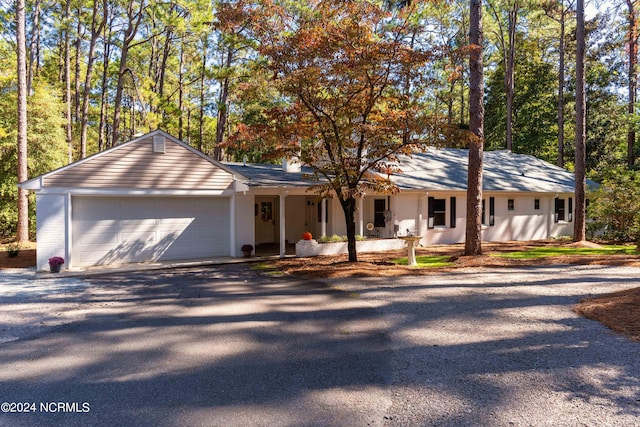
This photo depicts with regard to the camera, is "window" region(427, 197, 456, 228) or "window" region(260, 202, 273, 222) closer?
"window" region(427, 197, 456, 228)

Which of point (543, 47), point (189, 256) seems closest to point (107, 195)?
point (189, 256)

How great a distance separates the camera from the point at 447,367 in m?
4.41

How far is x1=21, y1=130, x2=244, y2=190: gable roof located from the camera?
11.3 m

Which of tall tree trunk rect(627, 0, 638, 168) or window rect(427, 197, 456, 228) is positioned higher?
tall tree trunk rect(627, 0, 638, 168)

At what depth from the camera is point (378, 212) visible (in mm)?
16531

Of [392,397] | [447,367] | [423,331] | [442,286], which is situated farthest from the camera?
[442,286]

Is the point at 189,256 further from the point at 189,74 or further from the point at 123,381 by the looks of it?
the point at 189,74

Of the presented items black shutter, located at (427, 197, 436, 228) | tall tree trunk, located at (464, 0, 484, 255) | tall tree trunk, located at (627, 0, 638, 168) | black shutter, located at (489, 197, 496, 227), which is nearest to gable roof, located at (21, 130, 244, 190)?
tall tree trunk, located at (464, 0, 484, 255)

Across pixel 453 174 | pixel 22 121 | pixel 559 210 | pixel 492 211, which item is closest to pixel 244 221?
pixel 22 121

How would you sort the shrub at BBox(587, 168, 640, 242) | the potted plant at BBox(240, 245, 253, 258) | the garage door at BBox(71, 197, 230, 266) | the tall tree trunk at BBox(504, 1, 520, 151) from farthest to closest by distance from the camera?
the tall tree trunk at BBox(504, 1, 520, 151), the shrub at BBox(587, 168, 640, 242), the potted plant at BBox(240, 245, 253, 258), the garage door at BBox(71, 197, 230, 266)

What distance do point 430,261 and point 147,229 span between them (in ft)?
29.2

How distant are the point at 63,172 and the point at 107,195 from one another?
1.26 m

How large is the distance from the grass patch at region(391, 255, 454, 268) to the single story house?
2.83 meters

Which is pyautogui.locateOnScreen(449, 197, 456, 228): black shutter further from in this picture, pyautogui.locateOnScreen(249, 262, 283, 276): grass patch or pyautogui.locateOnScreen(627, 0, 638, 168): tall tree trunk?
pyautogui.locateOnScreen(627, 0, 638, 168): tall tree trunk
